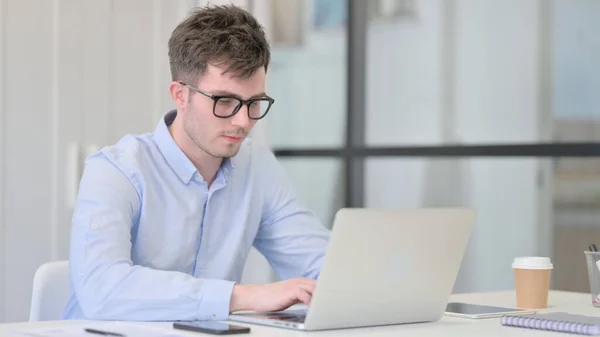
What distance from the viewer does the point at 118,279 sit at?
5.73 feet

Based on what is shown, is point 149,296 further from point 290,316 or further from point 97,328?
point 290,316

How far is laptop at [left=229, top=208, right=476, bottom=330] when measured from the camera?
1540mm

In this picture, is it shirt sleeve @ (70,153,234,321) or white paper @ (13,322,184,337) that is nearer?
white paper @ (13,322,184,337)

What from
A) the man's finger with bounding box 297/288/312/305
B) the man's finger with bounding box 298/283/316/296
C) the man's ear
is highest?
the man's ear

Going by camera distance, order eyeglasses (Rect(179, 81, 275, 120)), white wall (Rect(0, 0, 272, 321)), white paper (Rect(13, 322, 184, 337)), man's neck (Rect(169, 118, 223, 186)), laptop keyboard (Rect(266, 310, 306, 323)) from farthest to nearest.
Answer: white wall (Rect(0, 0, 272, 321))
man's neck (Rect(169, 118, 223, 186))
eyeglasses (Rect(179, 81, 275, 120))
laptop keyboard (Rect(266, 310, 306, 323))
white paper (Rect(13, 322, 184, 337))

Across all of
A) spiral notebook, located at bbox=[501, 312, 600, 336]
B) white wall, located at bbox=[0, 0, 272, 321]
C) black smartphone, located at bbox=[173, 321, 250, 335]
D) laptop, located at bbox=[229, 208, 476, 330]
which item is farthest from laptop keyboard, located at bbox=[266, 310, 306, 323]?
white wall, located at bbox=[0, 0, 272, 321]

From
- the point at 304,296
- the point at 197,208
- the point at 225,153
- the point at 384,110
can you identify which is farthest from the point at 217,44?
the point at 384,110

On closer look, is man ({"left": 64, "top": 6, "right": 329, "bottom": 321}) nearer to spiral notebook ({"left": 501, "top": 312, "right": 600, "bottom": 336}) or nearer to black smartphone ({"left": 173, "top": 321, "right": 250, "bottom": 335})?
black smartphone ({"left": 173, "top": 321, "right": 250, "bottom": 335})

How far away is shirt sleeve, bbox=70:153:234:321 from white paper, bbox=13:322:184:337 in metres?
0.07

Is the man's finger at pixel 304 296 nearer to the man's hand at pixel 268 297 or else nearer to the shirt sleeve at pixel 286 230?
the man's hand at pixel 268 297

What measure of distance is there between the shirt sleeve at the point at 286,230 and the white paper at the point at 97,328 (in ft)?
2.25

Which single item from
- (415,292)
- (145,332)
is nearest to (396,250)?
(415,292)

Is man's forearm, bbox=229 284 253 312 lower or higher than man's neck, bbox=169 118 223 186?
lower

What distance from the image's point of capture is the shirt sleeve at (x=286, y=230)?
2273 mm
